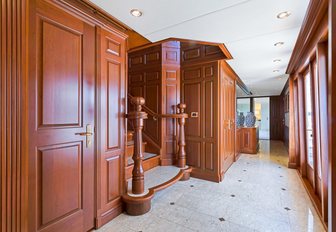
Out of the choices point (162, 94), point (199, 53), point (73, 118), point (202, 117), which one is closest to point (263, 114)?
point (202, 117)

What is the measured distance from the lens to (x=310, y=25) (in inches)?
81.0

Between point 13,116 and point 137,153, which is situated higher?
point 13,116

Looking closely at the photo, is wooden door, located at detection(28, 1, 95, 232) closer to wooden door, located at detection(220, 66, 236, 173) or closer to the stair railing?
the stair railing

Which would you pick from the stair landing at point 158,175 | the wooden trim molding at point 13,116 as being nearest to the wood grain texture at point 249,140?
the stair landing at point 158,175

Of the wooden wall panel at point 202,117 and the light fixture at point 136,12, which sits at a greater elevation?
the light fixture at point 136,12

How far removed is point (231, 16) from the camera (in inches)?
77.4

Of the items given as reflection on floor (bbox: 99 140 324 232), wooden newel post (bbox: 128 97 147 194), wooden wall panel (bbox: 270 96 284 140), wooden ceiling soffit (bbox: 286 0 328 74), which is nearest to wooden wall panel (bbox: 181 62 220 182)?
reflection on floor (bbox: 99 140 324 232)

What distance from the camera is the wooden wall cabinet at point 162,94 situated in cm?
373

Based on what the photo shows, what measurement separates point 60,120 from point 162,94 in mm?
2295

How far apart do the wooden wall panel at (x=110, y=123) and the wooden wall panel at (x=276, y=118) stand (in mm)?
9067

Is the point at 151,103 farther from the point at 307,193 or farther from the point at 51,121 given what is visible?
the point at 307,193

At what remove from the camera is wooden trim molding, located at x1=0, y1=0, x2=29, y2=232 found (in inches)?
50.9

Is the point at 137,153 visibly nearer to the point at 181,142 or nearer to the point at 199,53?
Answer: the point at 181,142

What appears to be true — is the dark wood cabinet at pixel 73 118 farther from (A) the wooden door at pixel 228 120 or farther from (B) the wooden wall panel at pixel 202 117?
(A) the wooden door at pixel 228 120
